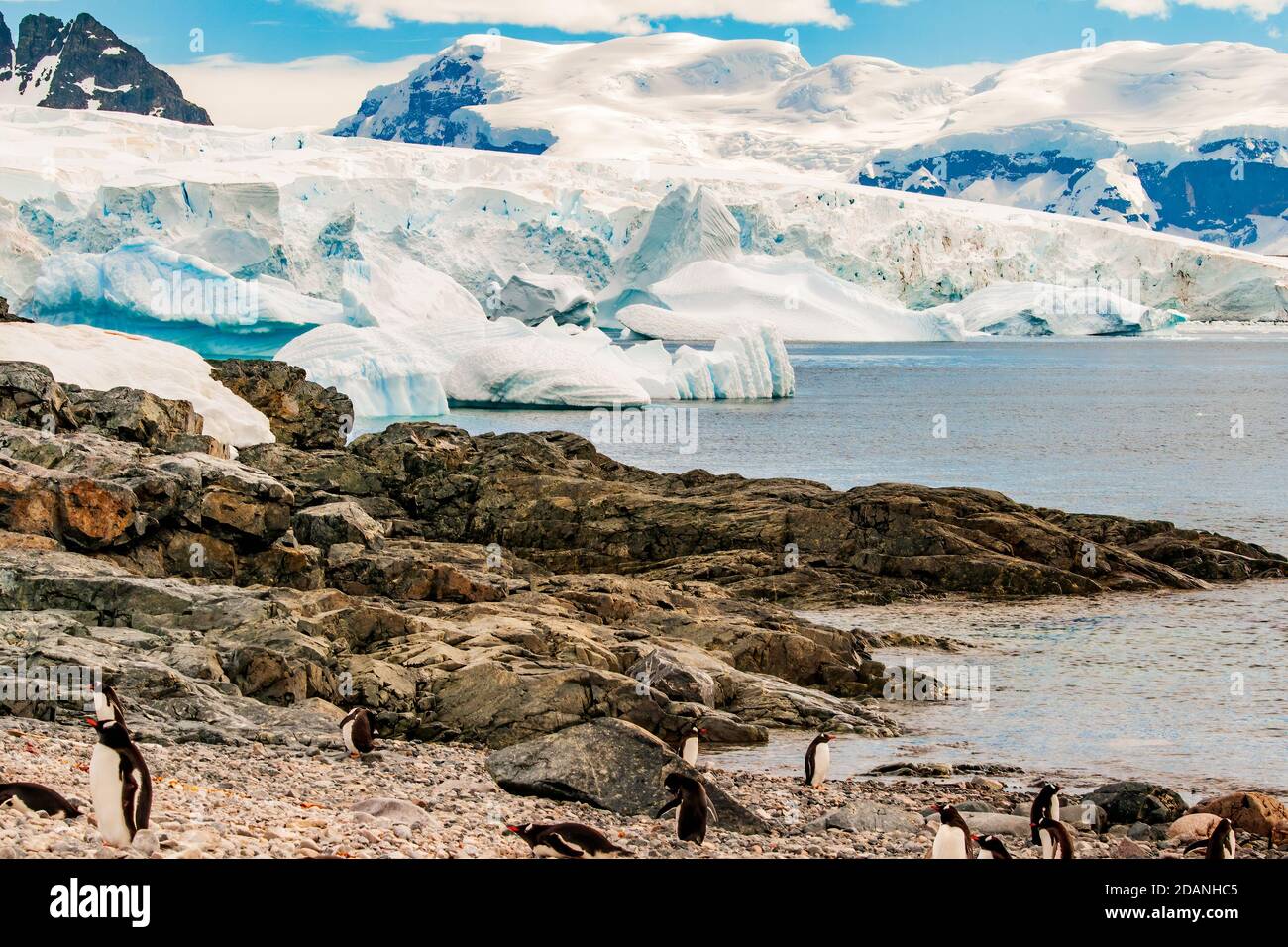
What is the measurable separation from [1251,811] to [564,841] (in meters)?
4.13

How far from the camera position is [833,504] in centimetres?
1678

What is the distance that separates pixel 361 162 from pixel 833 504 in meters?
51.1

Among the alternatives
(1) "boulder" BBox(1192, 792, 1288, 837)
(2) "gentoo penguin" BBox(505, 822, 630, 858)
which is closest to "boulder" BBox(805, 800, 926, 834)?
(2) "gentoo penguin" BBox(505, 822, 630, 858)

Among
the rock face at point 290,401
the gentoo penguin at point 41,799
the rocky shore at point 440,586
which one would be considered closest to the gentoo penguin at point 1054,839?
the rocky shore at point 440,586

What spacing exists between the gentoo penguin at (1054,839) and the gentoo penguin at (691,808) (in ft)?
5.25

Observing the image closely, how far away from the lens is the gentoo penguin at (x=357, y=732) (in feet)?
25.6

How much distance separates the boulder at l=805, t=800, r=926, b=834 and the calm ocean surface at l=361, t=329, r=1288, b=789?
186 centimetres

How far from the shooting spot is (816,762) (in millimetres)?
8102

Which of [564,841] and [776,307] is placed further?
[776,307]

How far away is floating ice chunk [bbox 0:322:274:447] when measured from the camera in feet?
57.7

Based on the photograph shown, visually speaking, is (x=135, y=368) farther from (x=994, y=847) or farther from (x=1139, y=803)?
(x=994, y=847)

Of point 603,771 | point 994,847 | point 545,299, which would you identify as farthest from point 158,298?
point 994,847

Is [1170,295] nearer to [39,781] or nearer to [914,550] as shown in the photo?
[914,550]

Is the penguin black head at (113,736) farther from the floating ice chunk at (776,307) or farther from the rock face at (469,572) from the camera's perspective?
the floating ice chunk at (776,307)
